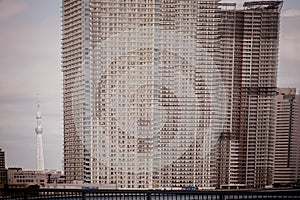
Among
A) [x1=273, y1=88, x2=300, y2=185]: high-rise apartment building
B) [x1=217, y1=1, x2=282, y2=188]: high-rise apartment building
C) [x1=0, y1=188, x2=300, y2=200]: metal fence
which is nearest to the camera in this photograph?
[x1=0, y1=188, x2=300, y2=200]: metal fence

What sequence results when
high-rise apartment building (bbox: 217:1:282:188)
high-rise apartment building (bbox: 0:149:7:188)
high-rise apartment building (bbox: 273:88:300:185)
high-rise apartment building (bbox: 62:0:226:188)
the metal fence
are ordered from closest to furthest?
the metal fence → high-rise apartment building (bbox: 0:149:7:188) → high-rise apartment building (bbox: 62:0:226:188) → high-rise apartment building (bbox: 217:1:282:188) → high-rise apartment building (bbox: 273:88:300:185)

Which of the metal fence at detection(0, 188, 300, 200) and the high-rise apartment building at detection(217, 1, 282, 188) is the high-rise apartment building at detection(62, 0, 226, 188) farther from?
the metal fence at detection(0, 188, 300, 200)

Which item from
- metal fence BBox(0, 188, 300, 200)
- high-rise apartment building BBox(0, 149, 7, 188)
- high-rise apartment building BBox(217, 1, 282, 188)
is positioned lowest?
high-rise apartment building BBox(0, 149, 7, 188)

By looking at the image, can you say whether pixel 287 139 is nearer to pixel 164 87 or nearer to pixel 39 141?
pixel 164 87

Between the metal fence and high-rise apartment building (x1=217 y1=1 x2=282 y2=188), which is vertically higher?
high-rise apartment building (x1=217 y1=1 x2=282 y2=188)

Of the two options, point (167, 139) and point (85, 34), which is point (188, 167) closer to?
point (167, 139)

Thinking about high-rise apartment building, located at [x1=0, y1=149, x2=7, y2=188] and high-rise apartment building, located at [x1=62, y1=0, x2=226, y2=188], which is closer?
high-rise apartment building, located at [x1=0, y1=149, x2=7, y2=188]

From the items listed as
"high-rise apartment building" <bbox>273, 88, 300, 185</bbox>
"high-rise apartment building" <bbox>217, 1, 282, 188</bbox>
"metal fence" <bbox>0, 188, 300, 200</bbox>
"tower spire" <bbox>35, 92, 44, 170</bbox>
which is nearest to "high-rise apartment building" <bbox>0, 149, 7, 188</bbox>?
"tower spire" <bbox>35, 92, 44, 170</bbox>
